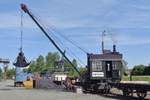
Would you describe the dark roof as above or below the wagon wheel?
above

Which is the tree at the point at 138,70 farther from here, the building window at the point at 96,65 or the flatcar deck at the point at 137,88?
the flatcar deck at the point at 137,88

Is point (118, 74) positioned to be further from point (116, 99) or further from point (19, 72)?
point (19, 72)

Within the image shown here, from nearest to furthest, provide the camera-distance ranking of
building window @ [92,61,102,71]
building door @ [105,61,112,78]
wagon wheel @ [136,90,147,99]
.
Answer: wagon wheel @ [136,90,147,99]
building door @ [105,61,112,78]
building window @ [92,61,102,71]

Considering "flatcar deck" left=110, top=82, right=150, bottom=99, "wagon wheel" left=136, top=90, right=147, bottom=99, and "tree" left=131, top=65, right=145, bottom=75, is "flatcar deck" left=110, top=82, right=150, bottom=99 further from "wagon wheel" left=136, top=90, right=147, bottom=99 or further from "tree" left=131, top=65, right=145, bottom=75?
"tree" left=131, top=65, right=145, bottom=75

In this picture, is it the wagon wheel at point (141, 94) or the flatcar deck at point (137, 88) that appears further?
the wagon wheel at point (141, 94)

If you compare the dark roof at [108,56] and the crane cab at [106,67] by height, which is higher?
the dark roof at [108,56]

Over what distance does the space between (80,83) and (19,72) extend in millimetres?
26514

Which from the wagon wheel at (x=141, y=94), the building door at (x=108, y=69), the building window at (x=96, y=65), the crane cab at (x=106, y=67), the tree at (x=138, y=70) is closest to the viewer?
the wagon wheel at (x=141, y=94)

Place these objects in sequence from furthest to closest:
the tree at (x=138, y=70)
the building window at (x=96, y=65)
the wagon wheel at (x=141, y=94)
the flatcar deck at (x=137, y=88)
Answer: the tree at (x=138, y=70) → the building window at (x=96, y=65) → the wagon wheel at (x=141, y=94) → the flatcar deck at (x=137, y=88)

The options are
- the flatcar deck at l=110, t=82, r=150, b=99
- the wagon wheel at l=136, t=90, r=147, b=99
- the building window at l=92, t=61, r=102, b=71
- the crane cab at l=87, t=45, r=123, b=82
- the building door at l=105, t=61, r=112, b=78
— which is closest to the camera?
the flatcar deck at l=110, t=82, r=150, b=99

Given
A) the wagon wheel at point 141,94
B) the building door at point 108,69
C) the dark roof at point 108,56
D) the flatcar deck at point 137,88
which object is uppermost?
the dark roof at point 108,56

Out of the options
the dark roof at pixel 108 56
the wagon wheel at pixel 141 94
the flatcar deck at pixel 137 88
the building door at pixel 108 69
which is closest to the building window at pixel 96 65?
the dark roof at pixel 108 56

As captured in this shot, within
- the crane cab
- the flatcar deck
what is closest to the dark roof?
the crane cab

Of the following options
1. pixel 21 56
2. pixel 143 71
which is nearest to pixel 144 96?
pixel 21 56
